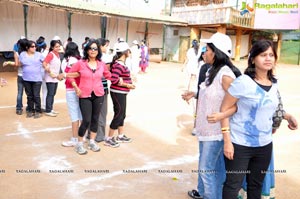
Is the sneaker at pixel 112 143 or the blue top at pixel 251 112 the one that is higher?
the blue top at pixel 251 112

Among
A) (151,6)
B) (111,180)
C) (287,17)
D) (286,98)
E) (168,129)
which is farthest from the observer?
(287,17)

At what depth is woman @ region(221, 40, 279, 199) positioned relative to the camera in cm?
232

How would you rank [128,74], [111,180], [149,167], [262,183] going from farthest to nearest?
[128,74] < [149,167] < [111,180] < [262,183]

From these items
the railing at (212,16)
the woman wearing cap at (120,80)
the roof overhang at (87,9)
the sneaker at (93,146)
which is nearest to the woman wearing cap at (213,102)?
the woman wearing cap at (120,80)

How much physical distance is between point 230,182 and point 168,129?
3.53 meters

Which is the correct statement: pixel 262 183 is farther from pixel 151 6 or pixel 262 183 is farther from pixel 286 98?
pixel 151 6

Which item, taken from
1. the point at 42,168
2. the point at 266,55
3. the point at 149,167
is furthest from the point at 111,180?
the point at 266,55

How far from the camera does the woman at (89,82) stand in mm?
4211

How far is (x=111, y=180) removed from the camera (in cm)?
372

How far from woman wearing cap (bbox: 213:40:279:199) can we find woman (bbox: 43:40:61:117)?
3.91 m

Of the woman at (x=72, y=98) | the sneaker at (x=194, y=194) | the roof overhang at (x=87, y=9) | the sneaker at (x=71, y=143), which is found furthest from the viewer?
the roof overhang at (x=87, y=9)

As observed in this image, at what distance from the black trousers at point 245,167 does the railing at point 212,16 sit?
18409mm

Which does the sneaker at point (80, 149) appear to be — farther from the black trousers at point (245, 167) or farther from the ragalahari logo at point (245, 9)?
the ragalahari logo at point (245, 9)

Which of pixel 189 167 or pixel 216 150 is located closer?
pixel 216 150
